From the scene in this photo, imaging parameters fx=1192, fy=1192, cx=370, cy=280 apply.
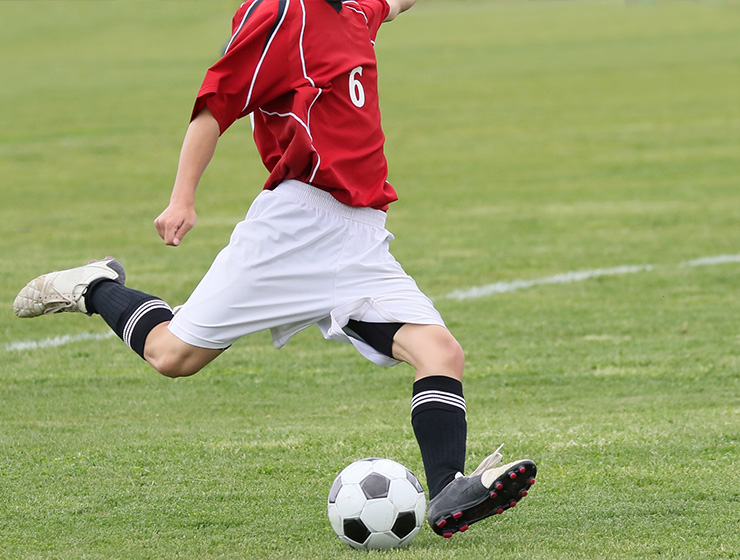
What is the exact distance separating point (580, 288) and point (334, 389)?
3222 millimetres

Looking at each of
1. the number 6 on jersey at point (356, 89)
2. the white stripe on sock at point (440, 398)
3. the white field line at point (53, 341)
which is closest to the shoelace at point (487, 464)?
the white stripe on sock at point (440, 398)

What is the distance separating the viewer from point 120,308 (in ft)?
14.8

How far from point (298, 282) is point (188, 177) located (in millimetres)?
525

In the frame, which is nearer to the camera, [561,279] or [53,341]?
[53,341]

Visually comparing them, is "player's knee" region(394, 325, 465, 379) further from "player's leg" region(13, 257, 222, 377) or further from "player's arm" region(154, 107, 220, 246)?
"player's arm" region(154, 107, 220, 246)

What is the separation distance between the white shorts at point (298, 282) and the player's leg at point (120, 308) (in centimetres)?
10

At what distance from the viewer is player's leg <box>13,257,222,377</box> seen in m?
4.21

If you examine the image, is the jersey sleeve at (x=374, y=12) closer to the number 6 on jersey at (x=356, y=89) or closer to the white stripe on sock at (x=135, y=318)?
the number 6 on jersey at (x=356, y=89)

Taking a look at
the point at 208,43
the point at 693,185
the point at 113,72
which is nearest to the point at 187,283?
the point at 693,185

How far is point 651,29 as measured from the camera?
43938 mm

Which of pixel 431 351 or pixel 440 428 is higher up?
pixel 431 351

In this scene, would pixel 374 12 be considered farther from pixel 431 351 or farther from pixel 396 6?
pixel 431 351

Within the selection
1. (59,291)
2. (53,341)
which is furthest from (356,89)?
(53,341)

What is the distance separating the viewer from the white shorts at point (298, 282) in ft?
13.4
